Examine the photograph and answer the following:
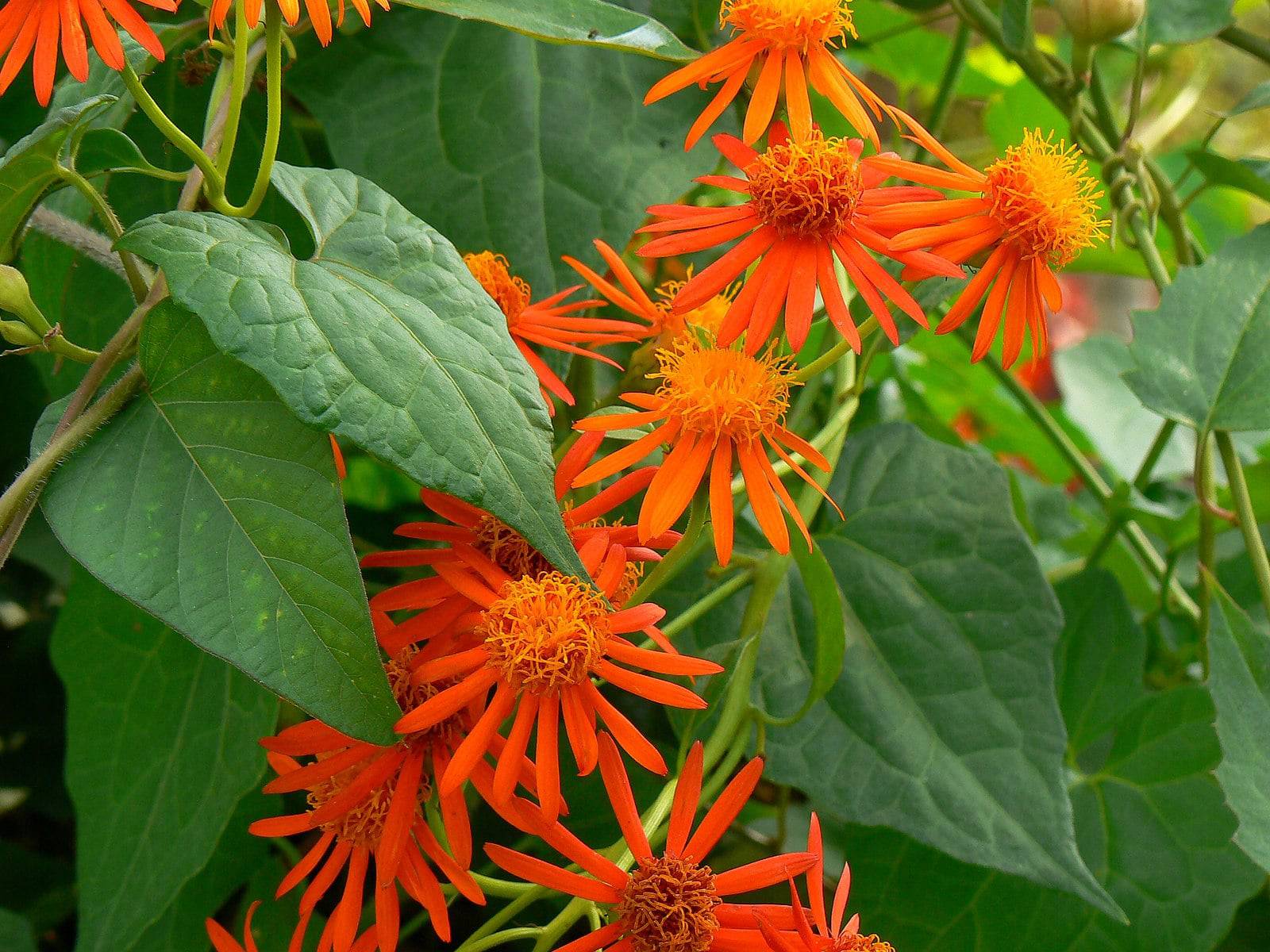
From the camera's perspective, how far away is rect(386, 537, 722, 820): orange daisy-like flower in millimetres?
285

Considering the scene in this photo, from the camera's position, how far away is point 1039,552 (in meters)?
0.68

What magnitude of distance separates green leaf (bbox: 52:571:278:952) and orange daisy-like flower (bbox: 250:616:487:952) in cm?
7

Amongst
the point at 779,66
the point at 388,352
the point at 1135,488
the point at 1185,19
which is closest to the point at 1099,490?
the point at 1135,488

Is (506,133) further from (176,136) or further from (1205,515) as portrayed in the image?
(1205,515)

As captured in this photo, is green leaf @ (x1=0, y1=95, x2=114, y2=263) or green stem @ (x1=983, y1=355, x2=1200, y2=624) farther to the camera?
green stem @ (x1=983, y1=355, x2=1200, y2=624)

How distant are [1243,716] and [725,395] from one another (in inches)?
9.4

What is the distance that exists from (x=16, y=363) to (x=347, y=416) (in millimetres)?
402

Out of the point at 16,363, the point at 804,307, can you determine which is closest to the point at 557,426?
the point at 804,307

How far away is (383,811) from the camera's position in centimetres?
32

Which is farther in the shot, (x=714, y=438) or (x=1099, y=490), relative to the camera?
(x=1099, y=490)

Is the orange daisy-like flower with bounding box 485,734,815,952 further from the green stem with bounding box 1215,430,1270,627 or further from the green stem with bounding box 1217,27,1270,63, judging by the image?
the green stem with bounding box 1217,27,1270,63

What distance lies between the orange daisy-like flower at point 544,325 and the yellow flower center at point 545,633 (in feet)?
0.27

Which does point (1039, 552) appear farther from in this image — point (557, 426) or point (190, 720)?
point (190, 720)

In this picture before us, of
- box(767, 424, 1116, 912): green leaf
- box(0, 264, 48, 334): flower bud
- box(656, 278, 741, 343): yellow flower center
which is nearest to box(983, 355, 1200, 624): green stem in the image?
box(767, 424, 1116, 912): green leaf
